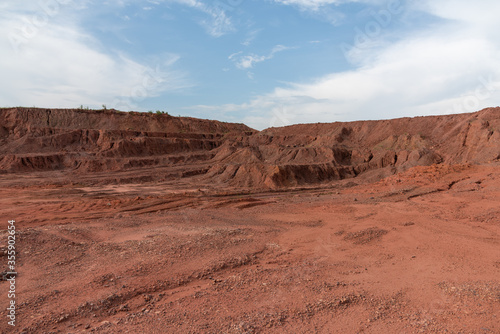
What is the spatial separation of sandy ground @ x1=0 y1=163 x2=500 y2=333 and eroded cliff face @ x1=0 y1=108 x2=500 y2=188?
1101cm

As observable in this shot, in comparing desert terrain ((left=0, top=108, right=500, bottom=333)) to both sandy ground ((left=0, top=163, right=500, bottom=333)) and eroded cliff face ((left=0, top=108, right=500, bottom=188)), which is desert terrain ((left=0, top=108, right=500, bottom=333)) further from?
eroded cliff face ((left=0, top=108, right=500, bottom=188))

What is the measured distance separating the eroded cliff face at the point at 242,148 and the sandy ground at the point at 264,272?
11.0m

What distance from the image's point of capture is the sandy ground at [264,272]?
425cm

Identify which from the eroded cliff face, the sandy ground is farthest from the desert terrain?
the eroded cliff face

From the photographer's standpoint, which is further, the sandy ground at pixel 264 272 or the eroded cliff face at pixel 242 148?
the eroded cliff face at pixel 242 148

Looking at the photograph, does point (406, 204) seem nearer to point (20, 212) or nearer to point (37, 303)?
point (37, 303)

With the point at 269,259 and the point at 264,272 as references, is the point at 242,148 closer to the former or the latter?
the point at 269,259

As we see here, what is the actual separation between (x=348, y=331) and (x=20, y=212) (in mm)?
12115

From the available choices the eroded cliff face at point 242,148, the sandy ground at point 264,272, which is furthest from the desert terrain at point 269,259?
the eroded cliff face at point 242,148

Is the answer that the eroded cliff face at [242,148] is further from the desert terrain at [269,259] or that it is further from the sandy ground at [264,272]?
the sandy ground at [264,272]

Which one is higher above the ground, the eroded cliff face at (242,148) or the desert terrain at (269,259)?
the eroded cliff face at (242,148)

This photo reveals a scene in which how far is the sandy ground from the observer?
425cm

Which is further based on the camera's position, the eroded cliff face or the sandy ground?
the eroded cliff face

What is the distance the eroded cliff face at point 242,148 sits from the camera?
21.5m
